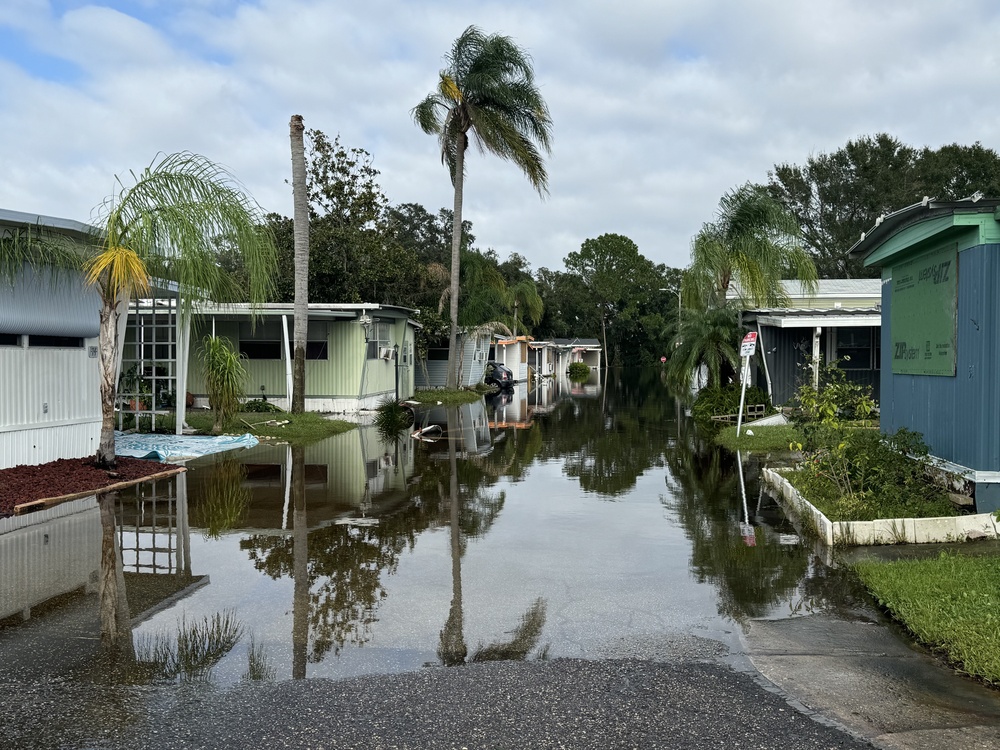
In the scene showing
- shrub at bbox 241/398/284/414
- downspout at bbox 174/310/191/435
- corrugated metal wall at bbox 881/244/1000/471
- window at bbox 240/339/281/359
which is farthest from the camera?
window at bbox 240/339/281/359

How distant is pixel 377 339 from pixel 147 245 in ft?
50.8

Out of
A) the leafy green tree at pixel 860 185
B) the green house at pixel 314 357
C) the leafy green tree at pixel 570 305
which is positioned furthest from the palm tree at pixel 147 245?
the leafy green tree at pixel 570 305

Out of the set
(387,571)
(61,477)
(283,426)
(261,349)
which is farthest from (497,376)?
(387,571)

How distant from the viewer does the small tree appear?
732 inches

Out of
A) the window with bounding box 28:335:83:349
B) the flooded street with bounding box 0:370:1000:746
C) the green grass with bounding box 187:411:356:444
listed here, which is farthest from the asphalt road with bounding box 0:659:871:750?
the green grass with bounding box 187:411:356:444

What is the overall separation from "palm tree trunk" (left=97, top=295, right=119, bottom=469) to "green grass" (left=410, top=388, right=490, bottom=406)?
1885 centimetres

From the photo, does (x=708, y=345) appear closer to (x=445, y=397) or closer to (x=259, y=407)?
(x=445, y=397)

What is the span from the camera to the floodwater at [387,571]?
599 centimetres

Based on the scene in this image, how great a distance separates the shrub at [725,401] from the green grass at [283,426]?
9888 millimetres

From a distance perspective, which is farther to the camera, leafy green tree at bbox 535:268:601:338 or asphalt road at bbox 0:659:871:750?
leafy green tree at bbox 535:268:601:338

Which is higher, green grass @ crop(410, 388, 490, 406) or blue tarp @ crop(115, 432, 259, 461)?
green grass @ crop(410, 388, 490, 406)

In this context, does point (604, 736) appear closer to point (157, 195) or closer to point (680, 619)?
point (680, 619)

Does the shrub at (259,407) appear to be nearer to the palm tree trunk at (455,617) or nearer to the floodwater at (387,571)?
the floodwater at (387,571)

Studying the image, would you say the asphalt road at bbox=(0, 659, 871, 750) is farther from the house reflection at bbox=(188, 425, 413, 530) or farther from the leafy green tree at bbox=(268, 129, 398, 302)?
the leafy green tree at bbox=(268, 129, 398, 302)
